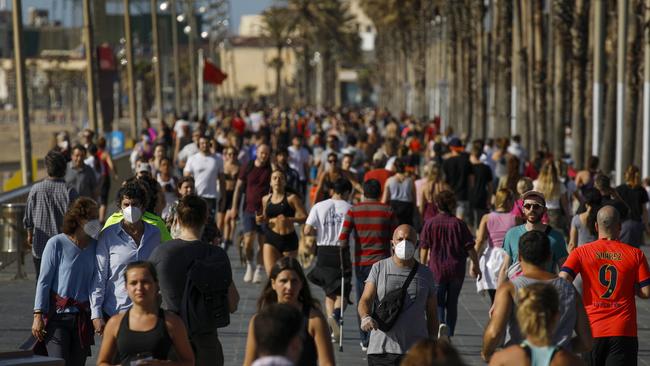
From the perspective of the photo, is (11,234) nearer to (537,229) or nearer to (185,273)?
(537,229)

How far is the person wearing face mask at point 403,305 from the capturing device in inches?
359

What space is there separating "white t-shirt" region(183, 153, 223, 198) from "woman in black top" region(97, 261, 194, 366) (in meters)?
11.9

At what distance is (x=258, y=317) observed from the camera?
19.2 ft

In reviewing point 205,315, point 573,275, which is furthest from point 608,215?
point 205,315

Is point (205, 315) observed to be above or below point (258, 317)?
below

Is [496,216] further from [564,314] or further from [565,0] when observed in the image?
[565,0]

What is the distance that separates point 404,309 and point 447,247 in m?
3.43

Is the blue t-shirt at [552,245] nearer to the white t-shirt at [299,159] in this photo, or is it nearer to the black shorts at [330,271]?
the black shorts at [330,271]

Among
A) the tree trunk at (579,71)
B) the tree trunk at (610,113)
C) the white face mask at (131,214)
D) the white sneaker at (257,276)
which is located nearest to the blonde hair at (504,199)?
the white face mask at (131,214)

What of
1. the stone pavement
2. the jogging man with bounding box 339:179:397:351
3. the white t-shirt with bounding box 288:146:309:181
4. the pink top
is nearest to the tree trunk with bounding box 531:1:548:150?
the white t-shirt with bounding box 288:146:309:181

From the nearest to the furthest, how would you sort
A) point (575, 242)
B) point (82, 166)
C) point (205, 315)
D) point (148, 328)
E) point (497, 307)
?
point (148, 328) < point (497, 307) < point (205, 315) < point (575, 242) < point (82, 166)

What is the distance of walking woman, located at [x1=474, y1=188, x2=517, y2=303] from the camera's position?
12.6 meters

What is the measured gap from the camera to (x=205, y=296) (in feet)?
28.6

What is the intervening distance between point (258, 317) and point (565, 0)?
1134 inches
